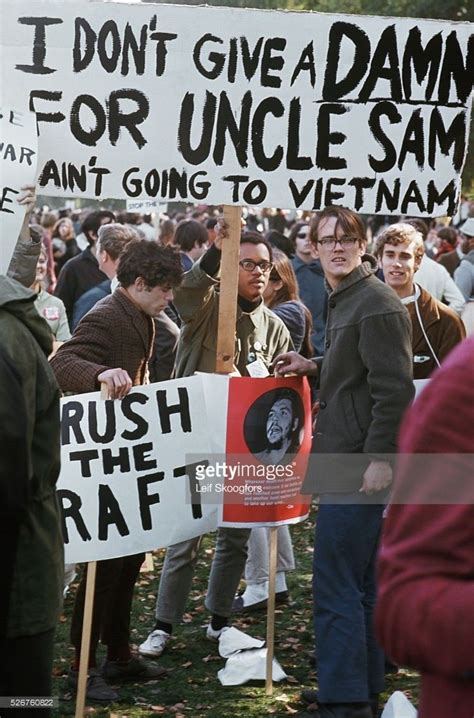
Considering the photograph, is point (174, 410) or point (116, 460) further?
point (174, 410)

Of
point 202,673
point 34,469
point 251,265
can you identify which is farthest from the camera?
point 251,265

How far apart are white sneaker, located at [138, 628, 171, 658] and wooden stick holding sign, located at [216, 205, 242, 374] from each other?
1499 millimetres

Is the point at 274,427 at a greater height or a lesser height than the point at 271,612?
greater

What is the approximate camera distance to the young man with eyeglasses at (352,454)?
15.7 ft

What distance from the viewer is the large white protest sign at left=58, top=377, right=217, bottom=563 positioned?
509 cm

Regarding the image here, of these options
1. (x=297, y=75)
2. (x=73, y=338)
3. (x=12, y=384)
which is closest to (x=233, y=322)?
(x=73, y=338)

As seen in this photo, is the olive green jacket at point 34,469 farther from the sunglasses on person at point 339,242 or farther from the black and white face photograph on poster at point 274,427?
the black and white face photograph on poster at point 274,427

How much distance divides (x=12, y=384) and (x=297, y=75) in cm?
268

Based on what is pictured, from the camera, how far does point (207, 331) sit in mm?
6043

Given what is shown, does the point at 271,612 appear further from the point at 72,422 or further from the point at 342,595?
the point at 72,422

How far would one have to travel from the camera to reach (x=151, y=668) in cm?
572

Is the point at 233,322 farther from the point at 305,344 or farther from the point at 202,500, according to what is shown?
the point at 305,344

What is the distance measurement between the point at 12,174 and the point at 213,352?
5.23ft

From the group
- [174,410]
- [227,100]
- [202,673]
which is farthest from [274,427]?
[227,100]
